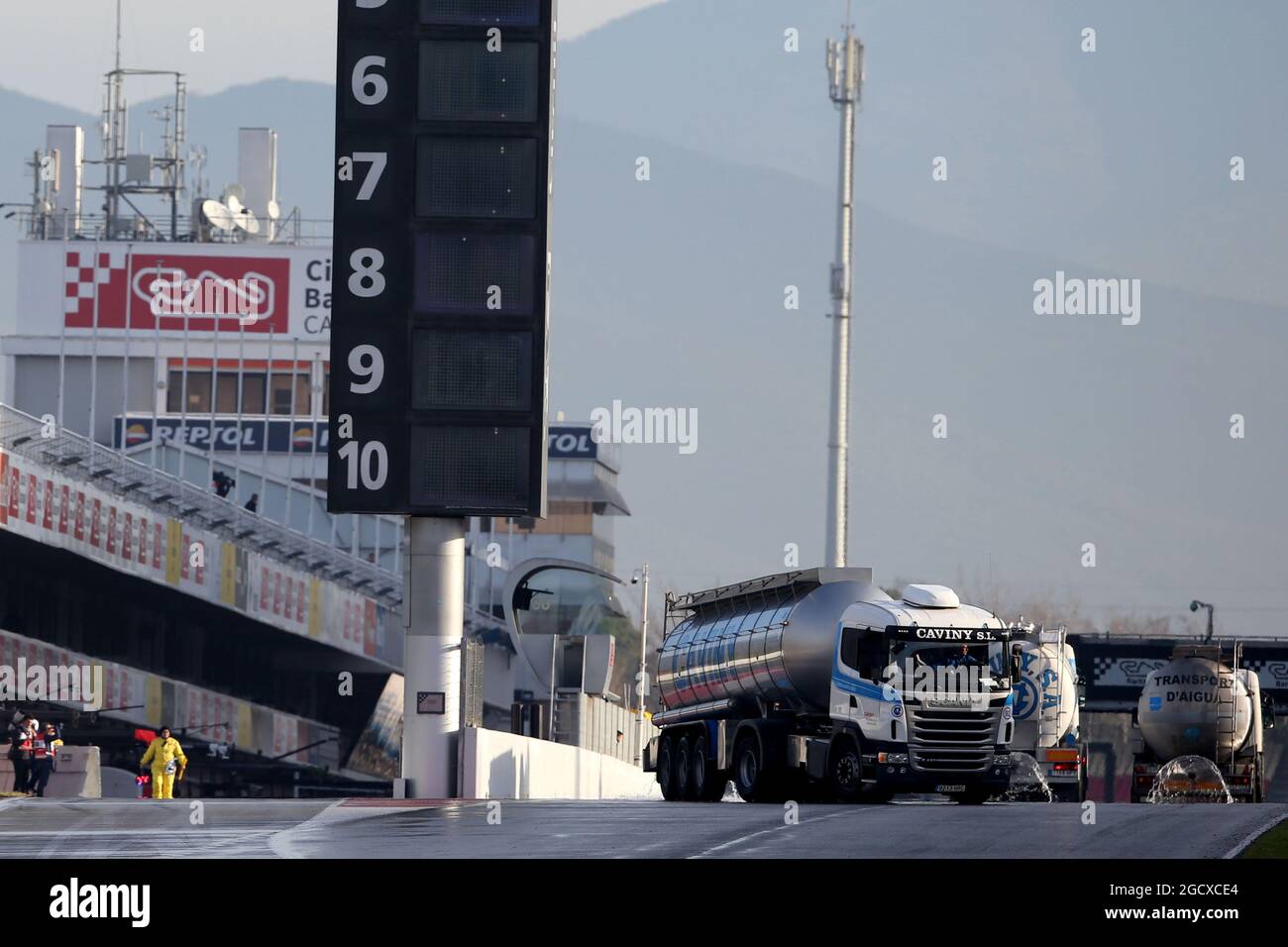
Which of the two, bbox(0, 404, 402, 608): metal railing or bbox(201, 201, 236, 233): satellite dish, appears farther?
bbox(201, 201, 236, 233): satellite dish

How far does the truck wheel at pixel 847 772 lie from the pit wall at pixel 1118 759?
224 feet

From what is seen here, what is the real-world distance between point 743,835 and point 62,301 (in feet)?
324

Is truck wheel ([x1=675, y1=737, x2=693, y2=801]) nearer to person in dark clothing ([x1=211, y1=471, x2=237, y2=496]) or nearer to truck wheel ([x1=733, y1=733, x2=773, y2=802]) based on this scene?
truck wheel ([x1=733, y1=733, x2=773, y2=802])

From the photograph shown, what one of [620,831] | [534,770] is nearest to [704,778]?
[534,770]

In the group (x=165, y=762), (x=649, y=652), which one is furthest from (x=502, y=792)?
(x=649, y=652)

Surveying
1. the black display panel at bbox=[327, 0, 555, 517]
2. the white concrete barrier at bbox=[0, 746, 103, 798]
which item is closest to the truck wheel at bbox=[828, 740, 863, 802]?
the black display panel at bbox=[327, 0, 555, 517]

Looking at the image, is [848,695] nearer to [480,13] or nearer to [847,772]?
[847,772]

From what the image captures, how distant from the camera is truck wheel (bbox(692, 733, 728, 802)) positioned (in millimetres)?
35312

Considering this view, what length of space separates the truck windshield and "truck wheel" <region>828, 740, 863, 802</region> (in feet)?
4.37

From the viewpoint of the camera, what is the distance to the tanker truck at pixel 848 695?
30938mm

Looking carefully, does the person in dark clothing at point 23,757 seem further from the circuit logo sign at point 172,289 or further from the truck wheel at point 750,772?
the circuit logo sign at point 172,289

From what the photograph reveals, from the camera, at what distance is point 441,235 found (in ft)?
108
